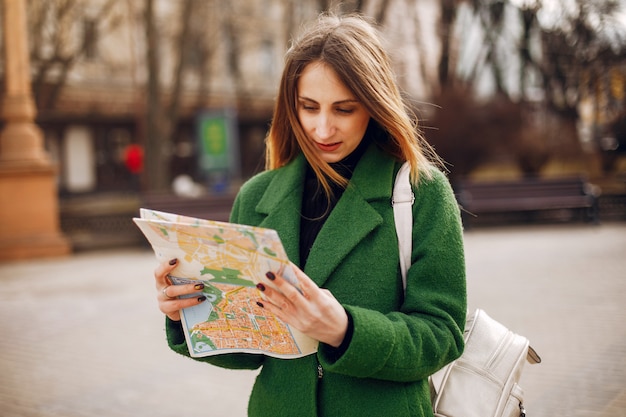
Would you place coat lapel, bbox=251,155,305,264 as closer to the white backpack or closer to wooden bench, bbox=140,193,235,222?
the white backpack

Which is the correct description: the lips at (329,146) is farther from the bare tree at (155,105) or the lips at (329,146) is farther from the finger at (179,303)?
the bare tree at (155,105)

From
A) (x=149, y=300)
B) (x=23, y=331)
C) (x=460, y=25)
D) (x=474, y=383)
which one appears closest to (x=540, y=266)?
(x=149, y=300)

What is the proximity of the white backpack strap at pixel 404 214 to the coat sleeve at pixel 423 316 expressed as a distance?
0.02 metres

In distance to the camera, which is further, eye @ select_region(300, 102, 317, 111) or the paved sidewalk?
the paved sidewalk

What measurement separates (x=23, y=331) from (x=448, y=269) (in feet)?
21.3

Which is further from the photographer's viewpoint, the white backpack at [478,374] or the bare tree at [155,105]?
the bare tree at [155,105]

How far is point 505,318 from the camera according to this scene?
7.07 metres

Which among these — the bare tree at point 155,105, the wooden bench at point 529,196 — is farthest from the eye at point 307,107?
the bare tree at point 155,105

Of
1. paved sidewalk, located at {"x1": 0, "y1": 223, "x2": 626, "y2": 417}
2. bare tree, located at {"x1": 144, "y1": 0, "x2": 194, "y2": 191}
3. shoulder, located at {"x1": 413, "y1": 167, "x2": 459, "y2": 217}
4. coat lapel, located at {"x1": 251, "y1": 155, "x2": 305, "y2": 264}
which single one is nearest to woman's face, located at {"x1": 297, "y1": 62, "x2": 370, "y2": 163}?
coat lapel, located at {"x1": 251, "y1": 155, "x2": 305, "y2": 264}

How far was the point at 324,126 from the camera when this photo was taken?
1989mm

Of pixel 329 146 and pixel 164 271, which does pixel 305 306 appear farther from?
pixel 329 146

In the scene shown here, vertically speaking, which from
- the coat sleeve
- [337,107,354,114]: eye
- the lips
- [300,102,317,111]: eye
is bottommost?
the coat sleeve

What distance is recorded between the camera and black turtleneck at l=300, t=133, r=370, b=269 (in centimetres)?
209

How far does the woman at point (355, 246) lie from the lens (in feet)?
5.74
